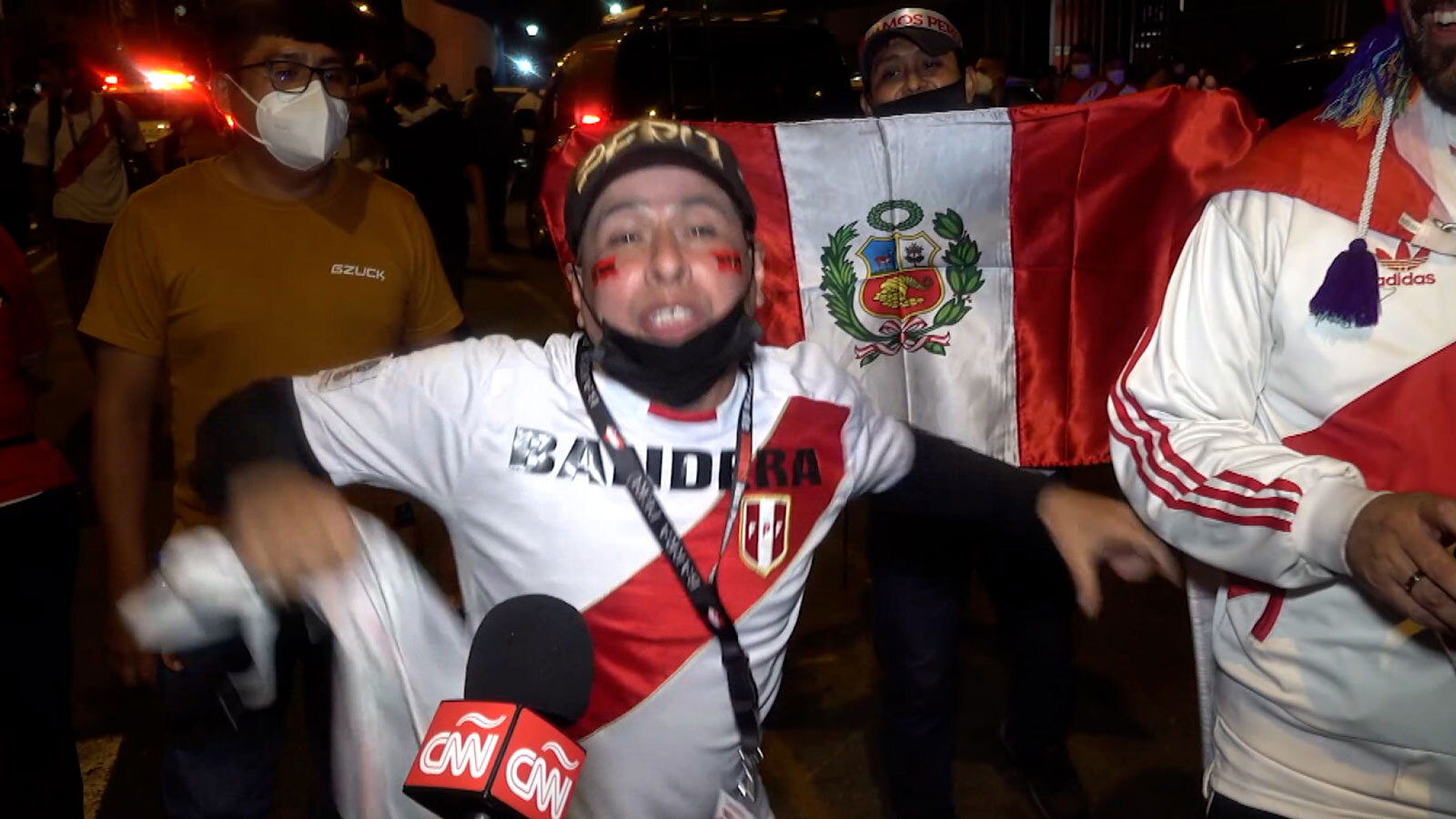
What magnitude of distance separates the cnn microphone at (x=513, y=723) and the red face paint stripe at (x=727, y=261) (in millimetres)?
632

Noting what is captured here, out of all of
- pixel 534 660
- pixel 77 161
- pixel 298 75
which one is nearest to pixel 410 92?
pixel 77 161

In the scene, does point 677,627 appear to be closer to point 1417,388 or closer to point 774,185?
point 1417,388

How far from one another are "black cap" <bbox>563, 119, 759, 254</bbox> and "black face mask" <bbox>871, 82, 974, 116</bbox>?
5.46ft

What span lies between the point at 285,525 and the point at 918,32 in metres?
2.56

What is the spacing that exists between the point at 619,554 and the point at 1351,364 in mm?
1103

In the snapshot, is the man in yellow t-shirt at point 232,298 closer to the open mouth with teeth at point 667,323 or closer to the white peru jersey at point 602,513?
the white peru jersey at point 602,513

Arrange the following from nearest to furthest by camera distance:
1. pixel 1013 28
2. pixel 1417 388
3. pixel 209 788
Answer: pixel 1417 388
pixel 209 788
pixel 1013 28

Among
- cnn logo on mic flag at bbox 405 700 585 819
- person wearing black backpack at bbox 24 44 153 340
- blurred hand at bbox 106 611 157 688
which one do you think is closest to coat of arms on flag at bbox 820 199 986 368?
blurred hand at bbox 106 611 157 688

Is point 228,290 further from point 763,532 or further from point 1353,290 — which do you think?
point 1353,290

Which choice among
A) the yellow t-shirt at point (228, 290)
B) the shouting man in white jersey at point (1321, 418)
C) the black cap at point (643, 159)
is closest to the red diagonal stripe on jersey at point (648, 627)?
the black cap at point (643, 159)

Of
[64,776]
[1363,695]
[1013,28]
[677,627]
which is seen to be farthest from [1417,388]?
[1013,28]

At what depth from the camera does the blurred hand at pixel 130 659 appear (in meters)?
2.52

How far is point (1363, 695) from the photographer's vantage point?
5.77 feet

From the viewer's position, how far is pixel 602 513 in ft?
6.20
